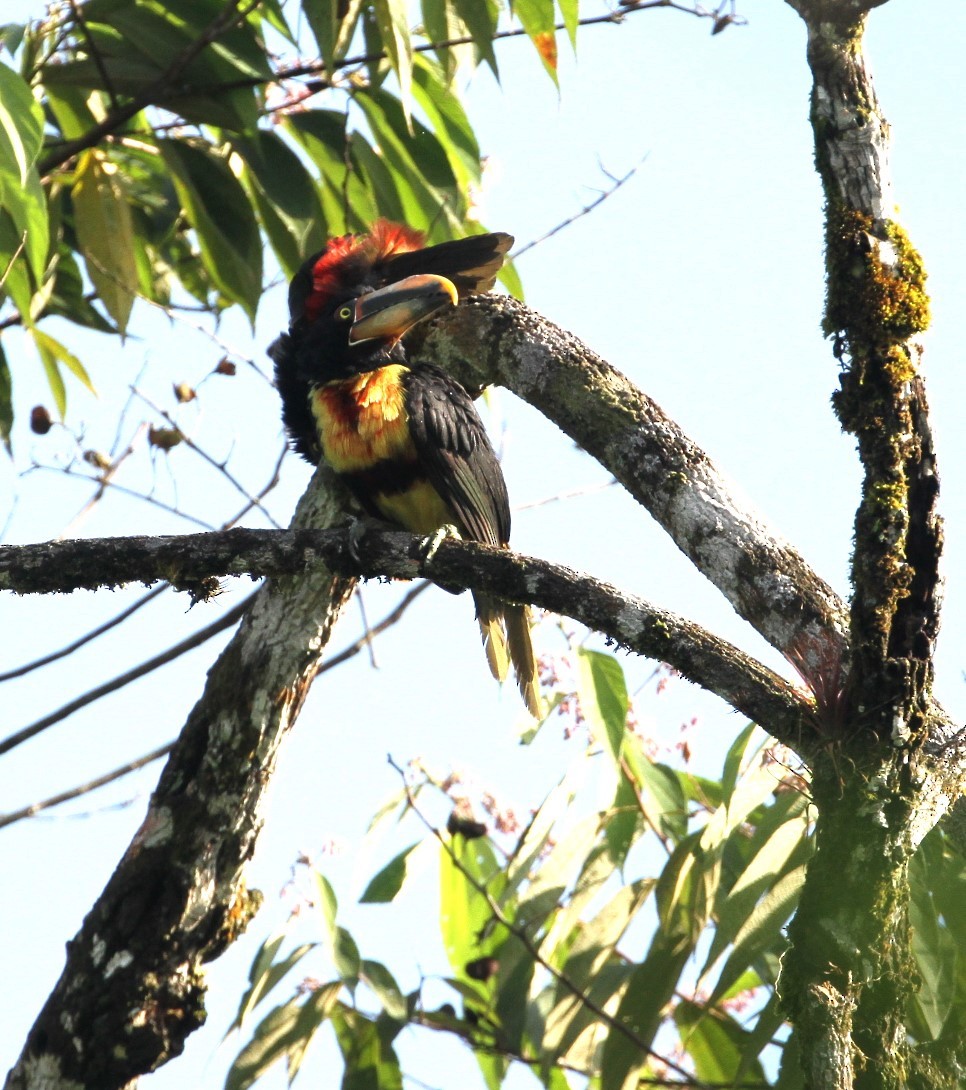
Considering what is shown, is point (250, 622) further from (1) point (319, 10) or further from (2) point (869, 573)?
(2) point (869, 573)

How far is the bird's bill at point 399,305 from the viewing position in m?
3.70

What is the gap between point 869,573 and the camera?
2.11 metres

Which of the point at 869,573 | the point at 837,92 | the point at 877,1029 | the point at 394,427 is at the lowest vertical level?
the point at 877,1029

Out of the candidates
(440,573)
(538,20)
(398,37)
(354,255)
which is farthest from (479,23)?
(440,573)

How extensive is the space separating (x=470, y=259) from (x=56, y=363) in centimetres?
148

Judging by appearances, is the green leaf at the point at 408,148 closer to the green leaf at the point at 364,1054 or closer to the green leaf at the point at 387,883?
the green leaf at the point at 387,883

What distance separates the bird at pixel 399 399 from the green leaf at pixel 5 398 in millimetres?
888

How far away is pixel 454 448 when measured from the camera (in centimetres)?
384

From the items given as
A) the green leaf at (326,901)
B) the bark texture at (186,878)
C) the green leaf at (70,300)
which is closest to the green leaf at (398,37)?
the bark texture at (186,878)

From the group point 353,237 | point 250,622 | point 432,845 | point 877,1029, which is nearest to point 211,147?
point 353,237

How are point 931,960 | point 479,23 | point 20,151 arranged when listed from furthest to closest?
1. point 479,23
2. point 20,151
3. point 931,960

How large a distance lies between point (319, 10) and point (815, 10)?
1.60 m

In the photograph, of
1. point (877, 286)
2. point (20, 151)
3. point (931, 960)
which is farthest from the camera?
point (20, 151)

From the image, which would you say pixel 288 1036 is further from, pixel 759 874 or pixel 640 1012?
pixel 759 874
